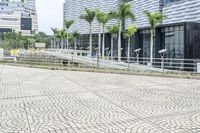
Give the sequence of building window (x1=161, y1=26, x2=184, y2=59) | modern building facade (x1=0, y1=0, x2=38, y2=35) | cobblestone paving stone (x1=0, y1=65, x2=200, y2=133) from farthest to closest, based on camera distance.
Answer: modern building facade (x1=0, y1=0, x2=38, y2=35) → building window (x1=161, y1=26, x2=184, y2=59) → cobblestone paving stone (x1=0, y1=65, x2=200, y2=133)

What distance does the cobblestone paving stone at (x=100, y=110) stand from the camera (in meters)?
5.96

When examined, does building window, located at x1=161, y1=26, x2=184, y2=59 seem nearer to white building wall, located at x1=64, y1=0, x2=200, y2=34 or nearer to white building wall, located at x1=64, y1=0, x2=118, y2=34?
white building wall, located at x1=64, y1=0, x2=200, y2=34

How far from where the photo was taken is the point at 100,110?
7.55 m

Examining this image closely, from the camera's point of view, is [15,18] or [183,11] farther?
[15,18]

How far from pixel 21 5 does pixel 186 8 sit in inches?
5200

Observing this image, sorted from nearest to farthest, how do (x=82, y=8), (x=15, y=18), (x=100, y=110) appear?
(x=100, y=110) → (x=82, y=8) → (x=15, y=18)

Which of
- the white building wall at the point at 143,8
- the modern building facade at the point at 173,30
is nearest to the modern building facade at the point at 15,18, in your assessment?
the white building wall at the point at 143,8

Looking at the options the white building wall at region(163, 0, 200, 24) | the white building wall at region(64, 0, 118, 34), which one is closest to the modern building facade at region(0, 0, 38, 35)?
the white building wall at region(64, 0, 118, 34)

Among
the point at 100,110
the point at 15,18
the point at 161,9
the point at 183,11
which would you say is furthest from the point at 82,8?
the point at 100,110

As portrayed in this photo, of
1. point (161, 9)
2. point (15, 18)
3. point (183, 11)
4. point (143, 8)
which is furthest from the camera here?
point (15, 18)

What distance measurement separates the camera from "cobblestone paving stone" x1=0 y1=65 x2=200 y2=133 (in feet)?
19.6

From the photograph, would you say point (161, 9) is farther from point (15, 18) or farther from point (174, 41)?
point (15, 18)

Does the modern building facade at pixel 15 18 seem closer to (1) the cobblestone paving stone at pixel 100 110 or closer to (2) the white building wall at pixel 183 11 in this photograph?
(2) the white building wall at pixel 183 11

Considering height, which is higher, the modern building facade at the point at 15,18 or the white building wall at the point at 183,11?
the modern building facade at the point at 15,18
